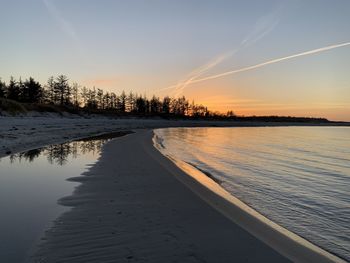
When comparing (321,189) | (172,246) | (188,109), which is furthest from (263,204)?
(188,109)

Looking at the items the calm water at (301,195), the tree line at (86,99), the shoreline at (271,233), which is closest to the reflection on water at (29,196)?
the shoreline at (271,233)

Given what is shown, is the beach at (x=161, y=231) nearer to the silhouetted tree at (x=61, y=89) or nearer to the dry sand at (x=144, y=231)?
the dry sand at (x=144, y=231)

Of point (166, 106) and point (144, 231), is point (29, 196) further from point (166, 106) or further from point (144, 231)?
point (166, 106)

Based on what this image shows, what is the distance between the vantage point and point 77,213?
7.86 meters

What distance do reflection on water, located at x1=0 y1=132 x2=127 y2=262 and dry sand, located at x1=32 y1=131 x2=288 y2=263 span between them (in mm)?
352

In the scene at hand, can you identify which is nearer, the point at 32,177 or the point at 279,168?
the point at 32,177

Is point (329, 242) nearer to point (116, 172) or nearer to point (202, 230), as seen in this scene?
point (202, 230)

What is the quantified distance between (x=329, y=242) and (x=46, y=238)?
5895 mm

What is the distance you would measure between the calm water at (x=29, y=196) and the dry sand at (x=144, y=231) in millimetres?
329

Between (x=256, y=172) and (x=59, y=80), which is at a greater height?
(x=59, y=80)

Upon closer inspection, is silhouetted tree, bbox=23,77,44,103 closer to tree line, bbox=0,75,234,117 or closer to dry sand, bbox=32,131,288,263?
tree line, bbox=0,75,234,117

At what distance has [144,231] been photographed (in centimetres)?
654

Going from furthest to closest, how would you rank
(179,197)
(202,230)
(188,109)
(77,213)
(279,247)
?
(188,109) < (179,197) < (77,213) < (202,230) < (279,247)

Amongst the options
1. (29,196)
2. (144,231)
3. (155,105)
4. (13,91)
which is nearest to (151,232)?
(144,231)
